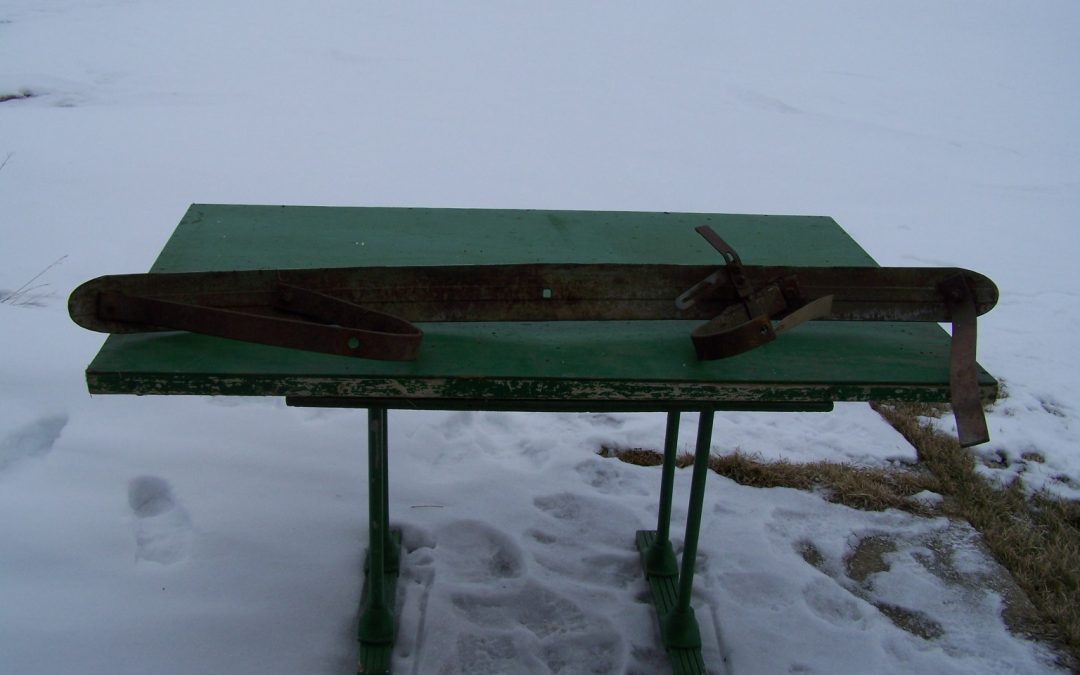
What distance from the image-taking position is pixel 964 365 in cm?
198

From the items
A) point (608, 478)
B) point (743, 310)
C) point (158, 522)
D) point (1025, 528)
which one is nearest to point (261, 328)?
point (743, 310)

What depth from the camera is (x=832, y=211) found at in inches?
268

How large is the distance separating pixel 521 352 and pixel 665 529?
4.38 ft

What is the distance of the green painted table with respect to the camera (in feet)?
6.18

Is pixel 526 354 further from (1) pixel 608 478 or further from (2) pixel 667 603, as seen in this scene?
(1) pixel 608 478

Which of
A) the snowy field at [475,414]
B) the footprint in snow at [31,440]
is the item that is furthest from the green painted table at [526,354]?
the footprint in snow at [31,440]

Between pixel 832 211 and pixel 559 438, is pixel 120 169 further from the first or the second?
pixel 832 211

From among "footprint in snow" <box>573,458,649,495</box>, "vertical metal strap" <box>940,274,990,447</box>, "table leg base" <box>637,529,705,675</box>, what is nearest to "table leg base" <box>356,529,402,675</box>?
"table leg base" <box>637,529,705,675</box>

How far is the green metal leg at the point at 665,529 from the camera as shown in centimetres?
309

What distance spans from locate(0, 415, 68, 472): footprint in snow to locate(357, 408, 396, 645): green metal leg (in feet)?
4.19

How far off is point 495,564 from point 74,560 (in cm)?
121

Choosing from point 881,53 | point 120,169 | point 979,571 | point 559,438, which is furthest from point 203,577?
point 881,53

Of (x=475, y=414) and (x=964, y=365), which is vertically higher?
(x=964, y=365)

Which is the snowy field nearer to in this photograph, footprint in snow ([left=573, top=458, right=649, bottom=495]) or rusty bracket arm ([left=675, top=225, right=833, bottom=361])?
footprint in snow ([left=573, top=458, right=649, bottom=495])
